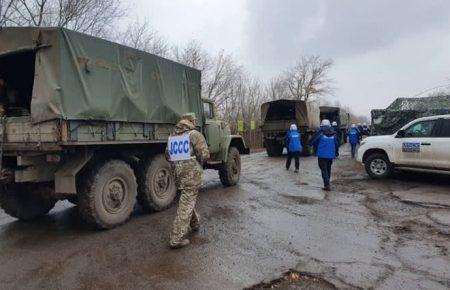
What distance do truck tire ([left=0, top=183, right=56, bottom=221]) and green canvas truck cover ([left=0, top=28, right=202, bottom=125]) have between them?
1.48 meters

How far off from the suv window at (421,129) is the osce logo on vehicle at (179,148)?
756 centimetres

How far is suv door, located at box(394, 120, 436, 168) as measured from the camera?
35.1 feet

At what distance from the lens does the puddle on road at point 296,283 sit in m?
4.32

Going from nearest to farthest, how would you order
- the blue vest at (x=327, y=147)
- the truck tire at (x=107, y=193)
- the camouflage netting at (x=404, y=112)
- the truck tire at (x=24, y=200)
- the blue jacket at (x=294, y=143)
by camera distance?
the truck tire at (x=107, y=193) → the truck tire at (x=24, y=200) → the blue vest at (x=327, y=147) → the blue jacket at (x=294, y=143) → the camouflage netting at (x=404, y=112)

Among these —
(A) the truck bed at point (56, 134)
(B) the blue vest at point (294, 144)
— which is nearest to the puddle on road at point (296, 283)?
(A) the truck bed at point (56, 134)

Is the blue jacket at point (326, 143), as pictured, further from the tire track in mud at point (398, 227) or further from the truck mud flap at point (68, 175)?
the truck mud flap at point (68, 175)

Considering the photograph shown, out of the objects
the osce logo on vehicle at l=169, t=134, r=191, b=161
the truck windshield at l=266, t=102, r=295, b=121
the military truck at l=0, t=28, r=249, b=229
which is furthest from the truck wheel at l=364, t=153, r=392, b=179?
the truck windshield at l=266, t=102, r=295, b=121

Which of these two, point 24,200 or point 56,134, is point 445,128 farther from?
point 24,200

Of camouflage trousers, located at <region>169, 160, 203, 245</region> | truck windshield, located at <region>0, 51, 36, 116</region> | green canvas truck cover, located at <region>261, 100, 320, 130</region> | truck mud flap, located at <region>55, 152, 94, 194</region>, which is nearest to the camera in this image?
camouflage trousers, located at <region>169, 160, 203, 245</region>

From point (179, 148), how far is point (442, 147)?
7.53 metres

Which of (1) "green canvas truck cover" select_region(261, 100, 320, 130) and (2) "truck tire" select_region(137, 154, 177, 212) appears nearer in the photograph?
(2) "truck tire" select_region(137, 154, 177, 212)

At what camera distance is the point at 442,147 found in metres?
10.4

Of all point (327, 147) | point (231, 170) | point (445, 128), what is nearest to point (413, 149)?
point (445, 128)

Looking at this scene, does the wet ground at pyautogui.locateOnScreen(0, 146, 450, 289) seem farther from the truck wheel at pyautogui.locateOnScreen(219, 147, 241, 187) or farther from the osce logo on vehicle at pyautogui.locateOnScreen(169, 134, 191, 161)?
the truck wheel at pyautogui.locateOnScreen(219, 147, 241, 187)
